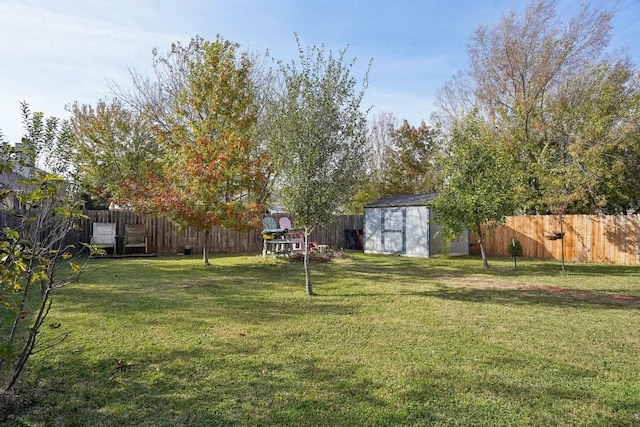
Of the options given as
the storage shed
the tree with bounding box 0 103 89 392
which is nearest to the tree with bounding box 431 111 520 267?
the storage shed

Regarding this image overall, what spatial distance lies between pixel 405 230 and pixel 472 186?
4.71 m

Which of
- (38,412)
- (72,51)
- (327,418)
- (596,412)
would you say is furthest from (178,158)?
(596,412)

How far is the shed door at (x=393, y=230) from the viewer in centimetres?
1565

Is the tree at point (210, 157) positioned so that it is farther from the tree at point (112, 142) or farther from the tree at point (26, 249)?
the tree at point (112, 142)

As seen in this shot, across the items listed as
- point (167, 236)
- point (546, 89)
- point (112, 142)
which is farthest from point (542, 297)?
point (112, 142)

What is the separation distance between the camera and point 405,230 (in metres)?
15.5

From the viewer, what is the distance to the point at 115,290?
687 centimetres

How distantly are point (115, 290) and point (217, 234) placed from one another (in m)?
9.22

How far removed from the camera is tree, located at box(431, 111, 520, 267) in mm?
10742

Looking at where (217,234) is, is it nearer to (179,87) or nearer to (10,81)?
(179,87)

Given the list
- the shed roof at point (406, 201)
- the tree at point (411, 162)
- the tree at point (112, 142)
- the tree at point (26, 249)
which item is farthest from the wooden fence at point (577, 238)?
the tree at point (112, 142)

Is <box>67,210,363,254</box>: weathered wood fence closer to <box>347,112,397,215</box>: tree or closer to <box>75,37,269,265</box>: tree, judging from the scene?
<box>75,37,269,265</box>: tree

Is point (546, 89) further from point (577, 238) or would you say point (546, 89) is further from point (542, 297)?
point (542, 297)

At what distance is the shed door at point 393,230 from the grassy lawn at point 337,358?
8.38 m
